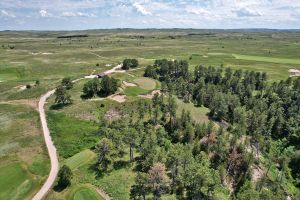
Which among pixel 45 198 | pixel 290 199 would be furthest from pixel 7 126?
pixel 290 199

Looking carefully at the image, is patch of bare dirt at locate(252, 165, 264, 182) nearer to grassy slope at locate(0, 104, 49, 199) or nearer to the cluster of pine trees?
the cluster of pine trees

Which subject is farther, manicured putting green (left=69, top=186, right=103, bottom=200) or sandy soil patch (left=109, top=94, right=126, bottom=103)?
sandy soil patch (left=109, top=94, right=126, bottom=103)

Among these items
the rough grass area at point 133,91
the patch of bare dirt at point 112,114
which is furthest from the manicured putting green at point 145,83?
the patch of bare dirt at point 112,114

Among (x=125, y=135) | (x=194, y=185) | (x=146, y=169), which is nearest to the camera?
(x=194, y=185)

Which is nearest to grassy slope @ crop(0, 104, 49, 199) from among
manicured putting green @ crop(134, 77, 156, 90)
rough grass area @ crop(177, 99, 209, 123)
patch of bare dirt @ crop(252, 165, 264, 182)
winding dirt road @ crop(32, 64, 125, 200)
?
winding dirt road @ crop(32, 64, 125, 200)

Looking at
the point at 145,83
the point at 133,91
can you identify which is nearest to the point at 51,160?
the point at 133,91

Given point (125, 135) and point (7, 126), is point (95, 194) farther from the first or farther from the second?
point (7, 126)
